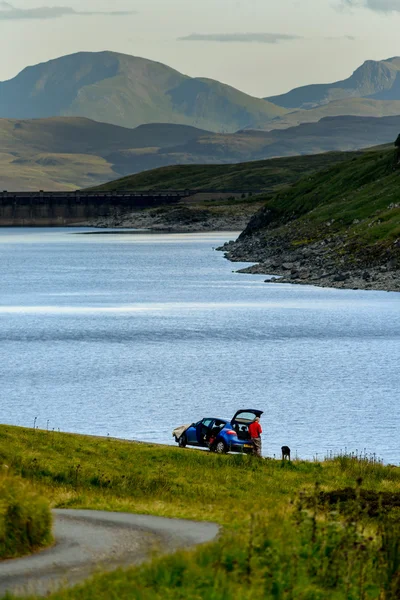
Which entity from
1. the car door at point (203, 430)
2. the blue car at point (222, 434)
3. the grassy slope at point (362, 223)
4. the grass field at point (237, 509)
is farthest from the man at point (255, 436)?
the grassy slope at point (362, 223)

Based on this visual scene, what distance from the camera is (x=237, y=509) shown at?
24359 mm

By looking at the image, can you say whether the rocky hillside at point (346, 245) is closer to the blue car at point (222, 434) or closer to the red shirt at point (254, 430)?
the blue car at point (222, 434)

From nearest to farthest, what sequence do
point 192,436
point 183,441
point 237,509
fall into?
1. point 237,509
2. point 192,436
3. point 183,441

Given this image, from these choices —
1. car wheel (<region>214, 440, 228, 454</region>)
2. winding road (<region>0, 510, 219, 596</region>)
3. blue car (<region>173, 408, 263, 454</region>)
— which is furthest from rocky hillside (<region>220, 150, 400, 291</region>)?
winding road (<region>0, 510, 219, 596</region>)

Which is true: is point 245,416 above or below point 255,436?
above

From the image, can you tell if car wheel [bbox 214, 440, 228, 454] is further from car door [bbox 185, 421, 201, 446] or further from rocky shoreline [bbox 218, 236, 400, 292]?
rocky shoreline [bbox 218, 236, 400, 292]

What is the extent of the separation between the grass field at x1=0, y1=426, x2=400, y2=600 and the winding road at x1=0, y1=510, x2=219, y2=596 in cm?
82

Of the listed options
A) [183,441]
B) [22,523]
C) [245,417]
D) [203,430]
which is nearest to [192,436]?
[183,441]

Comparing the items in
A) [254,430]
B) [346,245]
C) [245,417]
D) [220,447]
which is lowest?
[220,447]

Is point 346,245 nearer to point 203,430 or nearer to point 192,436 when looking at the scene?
point 192,436

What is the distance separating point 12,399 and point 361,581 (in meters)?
49.2

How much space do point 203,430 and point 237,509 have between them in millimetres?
18438

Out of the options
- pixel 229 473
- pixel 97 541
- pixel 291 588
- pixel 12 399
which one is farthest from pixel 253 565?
pixel 12 399

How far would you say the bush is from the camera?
1916 centimetres
